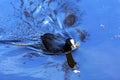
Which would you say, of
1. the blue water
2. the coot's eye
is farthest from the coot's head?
the coot's eye

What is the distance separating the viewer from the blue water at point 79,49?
397cm

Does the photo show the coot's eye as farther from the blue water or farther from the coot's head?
the coot's head

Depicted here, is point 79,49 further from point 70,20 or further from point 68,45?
point 70,20

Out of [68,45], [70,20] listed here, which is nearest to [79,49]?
A: [68,45]

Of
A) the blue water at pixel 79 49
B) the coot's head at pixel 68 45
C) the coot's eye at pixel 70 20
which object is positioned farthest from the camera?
the coot's eye at pixel 70 20

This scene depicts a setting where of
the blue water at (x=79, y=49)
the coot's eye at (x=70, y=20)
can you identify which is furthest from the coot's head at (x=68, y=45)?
the coot's eye at (x=70, y=20)

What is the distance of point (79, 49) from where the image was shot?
14.0 ft

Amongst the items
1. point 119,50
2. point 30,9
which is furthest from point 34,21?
point 119,50

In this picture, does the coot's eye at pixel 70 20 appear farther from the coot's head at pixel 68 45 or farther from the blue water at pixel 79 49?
the coot's head at pixel 68 45

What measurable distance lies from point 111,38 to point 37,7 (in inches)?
51.1

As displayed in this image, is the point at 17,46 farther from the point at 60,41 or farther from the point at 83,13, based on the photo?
the point at 83,13

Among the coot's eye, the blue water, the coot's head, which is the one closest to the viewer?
the blue water

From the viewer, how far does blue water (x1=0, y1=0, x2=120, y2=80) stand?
3975 millimetres

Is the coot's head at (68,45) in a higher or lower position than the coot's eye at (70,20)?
lower
